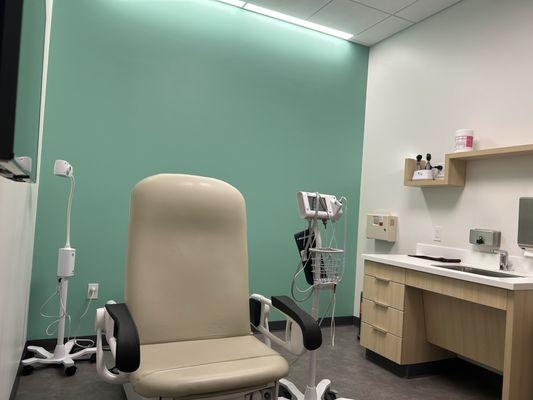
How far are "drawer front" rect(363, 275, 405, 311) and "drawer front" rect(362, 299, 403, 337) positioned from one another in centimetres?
3

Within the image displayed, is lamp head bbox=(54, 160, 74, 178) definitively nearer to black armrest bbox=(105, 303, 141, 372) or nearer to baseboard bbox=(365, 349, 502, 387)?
black armrest bbox=(105, 303, 141, 372)

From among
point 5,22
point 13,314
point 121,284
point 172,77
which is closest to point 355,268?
point 121,284

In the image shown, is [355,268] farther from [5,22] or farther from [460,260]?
[5,22]

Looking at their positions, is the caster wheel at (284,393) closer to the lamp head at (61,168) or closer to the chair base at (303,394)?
the chair base at (303,394)

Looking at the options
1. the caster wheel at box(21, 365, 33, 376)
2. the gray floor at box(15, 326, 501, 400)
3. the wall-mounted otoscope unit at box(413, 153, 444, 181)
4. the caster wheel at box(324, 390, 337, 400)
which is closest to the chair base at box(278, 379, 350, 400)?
the caster wheel at box(324, 390, 337, 400)

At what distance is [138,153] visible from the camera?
2.97 m

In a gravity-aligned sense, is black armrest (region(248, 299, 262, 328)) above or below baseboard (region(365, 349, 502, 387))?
above

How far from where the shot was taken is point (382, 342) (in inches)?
106

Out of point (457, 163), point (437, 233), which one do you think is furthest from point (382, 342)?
point (457, 163)

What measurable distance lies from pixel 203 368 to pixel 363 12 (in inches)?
118

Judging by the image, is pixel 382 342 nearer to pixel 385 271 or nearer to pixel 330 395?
pixel 385 271

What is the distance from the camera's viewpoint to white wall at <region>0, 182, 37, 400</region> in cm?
143

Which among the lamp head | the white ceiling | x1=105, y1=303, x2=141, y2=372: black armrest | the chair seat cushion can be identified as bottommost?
the chair seat cushion

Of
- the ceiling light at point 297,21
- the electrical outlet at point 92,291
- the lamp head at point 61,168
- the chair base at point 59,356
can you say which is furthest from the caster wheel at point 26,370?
the ceiling light at point 297,21
